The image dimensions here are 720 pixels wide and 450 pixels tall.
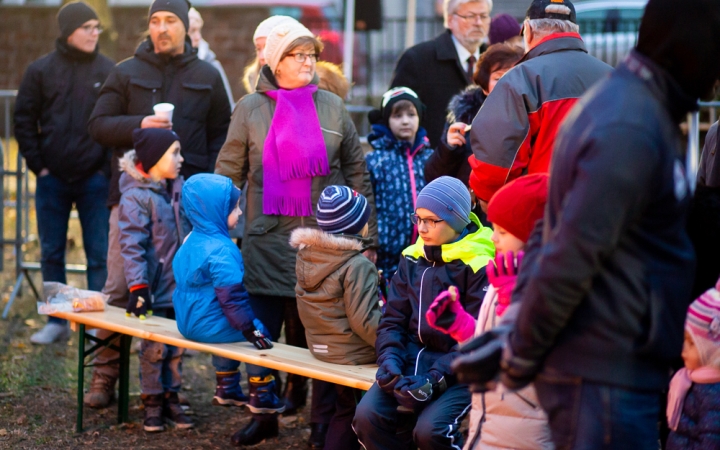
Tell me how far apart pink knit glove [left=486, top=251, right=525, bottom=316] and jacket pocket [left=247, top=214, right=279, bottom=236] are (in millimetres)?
2333

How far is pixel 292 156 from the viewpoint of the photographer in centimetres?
528

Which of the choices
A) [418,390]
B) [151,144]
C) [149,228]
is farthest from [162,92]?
[418,390]

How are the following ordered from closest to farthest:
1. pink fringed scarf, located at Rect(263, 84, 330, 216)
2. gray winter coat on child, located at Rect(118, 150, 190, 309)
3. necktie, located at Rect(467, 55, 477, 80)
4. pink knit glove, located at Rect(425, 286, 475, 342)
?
1. pink knit glove, located at Rect(425, 286, 475, 342)
2. pink fringed scarf, located at Rect(263, 84, 330, 216)
3. gray winter coat on child, located at Rect(118, 150, 190, 309)
4. necktie, located at Rect(467, 55, 477, 80)

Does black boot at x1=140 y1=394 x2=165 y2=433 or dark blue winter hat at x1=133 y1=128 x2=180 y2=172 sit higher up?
dark blue winter hat at x1=133 y1=128 x2=180 y2=172

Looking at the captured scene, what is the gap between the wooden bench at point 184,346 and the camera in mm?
4324

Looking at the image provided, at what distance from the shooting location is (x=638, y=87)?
7.99ft

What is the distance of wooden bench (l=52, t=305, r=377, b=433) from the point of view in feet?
14.2

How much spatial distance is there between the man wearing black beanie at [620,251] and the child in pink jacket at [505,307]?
1.89ft

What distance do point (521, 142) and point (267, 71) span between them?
82.0 inches

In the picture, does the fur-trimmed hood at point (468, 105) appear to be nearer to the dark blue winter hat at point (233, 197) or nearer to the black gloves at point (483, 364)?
the dark blue winter hat at point (233, 197)

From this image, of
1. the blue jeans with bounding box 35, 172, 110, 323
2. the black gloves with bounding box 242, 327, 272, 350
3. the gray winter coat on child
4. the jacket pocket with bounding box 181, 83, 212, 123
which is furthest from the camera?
the blue jeans with bounding box 35, 172, 110, 323

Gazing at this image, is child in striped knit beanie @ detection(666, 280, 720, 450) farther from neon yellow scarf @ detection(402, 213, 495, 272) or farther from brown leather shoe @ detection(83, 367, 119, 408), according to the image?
brown leather shoe @ detection(83, 367, 119, 408)

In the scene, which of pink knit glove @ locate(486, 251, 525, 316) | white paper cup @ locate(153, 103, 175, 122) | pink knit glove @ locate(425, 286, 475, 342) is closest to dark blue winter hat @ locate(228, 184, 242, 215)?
white paper cup @ locate(153, 103, 175, 122)

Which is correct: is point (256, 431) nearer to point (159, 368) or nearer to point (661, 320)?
point (159, 368)
